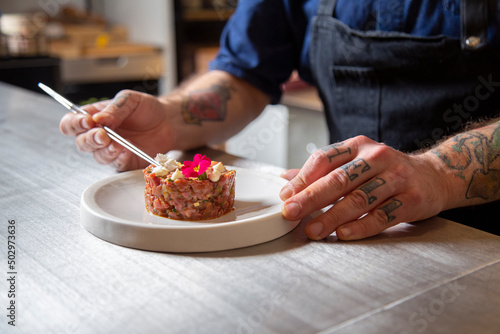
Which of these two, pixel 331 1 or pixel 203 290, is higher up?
pixel 331 1

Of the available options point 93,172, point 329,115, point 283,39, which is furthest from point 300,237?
point 283,39

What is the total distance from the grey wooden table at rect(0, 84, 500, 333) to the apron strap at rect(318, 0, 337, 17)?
26.2 inches

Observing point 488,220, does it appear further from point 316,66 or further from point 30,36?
point 30,36

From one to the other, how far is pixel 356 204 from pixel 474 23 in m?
0.53

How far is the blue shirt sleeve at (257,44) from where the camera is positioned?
142cm

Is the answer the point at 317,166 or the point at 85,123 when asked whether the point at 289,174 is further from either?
the point at 85,123

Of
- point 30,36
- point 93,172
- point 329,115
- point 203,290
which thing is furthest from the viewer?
point 30,36

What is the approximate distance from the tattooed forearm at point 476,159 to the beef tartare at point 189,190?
36 centimetres

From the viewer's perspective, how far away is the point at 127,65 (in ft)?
10.6

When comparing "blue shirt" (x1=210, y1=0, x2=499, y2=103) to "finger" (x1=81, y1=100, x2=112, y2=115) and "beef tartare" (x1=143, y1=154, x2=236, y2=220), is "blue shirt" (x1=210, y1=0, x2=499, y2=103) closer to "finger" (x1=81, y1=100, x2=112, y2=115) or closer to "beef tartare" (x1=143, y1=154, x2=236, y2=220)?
"finger" (x1=81, y1=100, x2=112, y2=115)

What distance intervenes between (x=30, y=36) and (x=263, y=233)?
2546 millimetres

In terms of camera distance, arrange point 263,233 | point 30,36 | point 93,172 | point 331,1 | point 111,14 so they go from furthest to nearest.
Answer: point 111,14 → point 30,36 → point 331,1 → point 93,172 → point 263,233

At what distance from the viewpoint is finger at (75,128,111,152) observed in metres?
1.00

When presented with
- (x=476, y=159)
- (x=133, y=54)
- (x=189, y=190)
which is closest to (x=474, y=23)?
(x=476, y=159)
